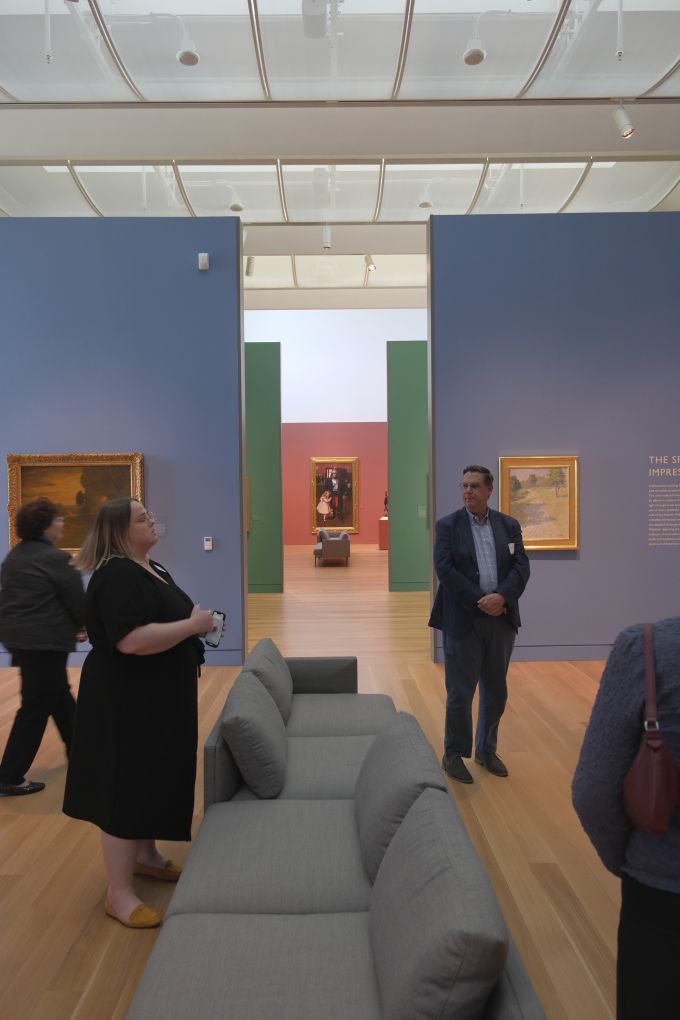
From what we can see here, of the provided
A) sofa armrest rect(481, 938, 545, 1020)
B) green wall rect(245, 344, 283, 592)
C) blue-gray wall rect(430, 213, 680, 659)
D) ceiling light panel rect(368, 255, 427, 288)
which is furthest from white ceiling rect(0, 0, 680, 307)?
sofa armrest rect(481, 938, 545, 1020)

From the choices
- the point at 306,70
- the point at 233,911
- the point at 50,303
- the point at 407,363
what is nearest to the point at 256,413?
the point at 407,363

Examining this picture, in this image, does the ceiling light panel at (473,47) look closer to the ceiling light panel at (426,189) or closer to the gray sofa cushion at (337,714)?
the ceiling light panel at (426,189)

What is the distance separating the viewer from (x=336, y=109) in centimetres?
937

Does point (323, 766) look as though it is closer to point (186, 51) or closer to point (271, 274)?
point (186, 51)

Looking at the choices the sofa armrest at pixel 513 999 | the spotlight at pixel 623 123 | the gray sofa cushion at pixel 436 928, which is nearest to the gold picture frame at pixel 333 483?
the spotlight at pixel 623 123

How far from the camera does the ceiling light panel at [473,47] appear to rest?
317 inches

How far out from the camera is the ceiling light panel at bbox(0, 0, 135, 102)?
8.02 meters

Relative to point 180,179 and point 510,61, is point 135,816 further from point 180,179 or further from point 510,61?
point 180,179

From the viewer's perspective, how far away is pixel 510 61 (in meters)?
8.59

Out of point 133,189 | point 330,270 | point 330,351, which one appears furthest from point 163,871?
point 330,351

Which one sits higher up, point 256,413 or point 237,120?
point 237,120

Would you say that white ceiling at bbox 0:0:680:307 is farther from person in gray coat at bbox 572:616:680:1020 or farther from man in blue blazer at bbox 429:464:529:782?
person in gray coat at bbox 572:616:680:1020

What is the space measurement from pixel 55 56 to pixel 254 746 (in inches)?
340

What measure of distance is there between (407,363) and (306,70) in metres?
7.50
